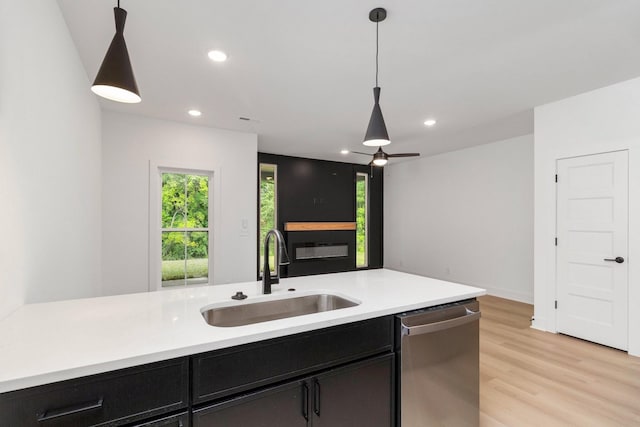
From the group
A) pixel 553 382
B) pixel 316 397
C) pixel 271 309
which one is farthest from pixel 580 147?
pixel 316 397

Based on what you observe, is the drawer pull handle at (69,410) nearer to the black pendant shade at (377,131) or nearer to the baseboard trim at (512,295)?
the black pendant shade at (377,131)

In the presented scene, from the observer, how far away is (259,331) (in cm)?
119

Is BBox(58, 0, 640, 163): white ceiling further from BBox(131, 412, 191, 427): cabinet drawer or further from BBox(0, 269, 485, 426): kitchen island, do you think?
BBox(131, 412, 191, 427): cabinet drawer

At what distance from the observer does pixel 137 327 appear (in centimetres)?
120

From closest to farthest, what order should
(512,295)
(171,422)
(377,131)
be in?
(171,422) < (377,131) < (512,295)

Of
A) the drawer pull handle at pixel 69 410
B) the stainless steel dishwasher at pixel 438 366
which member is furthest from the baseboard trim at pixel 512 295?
the drawer pull handle at pixel 69 410

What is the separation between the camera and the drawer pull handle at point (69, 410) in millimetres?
872

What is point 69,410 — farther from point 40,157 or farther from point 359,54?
point 359,54

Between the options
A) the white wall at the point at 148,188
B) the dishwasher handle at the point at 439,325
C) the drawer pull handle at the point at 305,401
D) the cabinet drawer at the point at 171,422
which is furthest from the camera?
the white wall at the point at 148,188

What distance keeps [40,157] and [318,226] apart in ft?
17.3

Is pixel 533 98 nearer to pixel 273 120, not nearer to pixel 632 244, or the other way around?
pixel 632 244

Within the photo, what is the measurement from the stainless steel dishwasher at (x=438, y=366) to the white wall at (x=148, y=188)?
3.42m

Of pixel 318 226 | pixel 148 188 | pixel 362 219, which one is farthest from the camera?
pixel 362 219

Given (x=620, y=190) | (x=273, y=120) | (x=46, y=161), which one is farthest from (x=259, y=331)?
(x=620, y=190)
